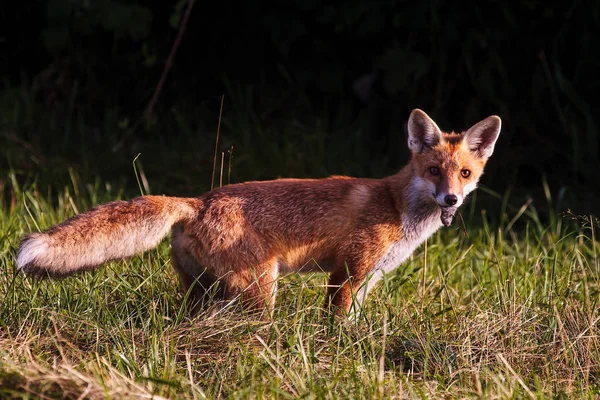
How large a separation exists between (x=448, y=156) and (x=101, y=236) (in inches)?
73.8

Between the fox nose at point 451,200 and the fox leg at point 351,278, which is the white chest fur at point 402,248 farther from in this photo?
the fox nose at point 451,200

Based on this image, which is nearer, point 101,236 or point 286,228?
point 101,236

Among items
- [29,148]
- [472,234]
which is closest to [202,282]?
[472,234]

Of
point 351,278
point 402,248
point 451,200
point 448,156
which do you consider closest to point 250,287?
point 351,278

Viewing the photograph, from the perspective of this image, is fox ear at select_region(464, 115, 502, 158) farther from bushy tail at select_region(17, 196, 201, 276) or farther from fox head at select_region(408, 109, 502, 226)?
bushy tail at select_region(17, 196, 201, 276)

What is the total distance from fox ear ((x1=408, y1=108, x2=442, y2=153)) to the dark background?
7.43 feet

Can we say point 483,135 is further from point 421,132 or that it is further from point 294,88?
point 294,88

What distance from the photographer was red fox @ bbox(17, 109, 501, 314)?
3.82 m

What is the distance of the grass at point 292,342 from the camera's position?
126 inches

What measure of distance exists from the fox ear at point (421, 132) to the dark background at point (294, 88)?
2264mm

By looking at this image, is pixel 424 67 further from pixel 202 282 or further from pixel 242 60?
pixel 202 282

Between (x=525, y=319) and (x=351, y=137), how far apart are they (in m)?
3.76

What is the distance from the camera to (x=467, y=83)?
25.3 feet

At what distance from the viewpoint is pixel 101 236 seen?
3.78 metres
